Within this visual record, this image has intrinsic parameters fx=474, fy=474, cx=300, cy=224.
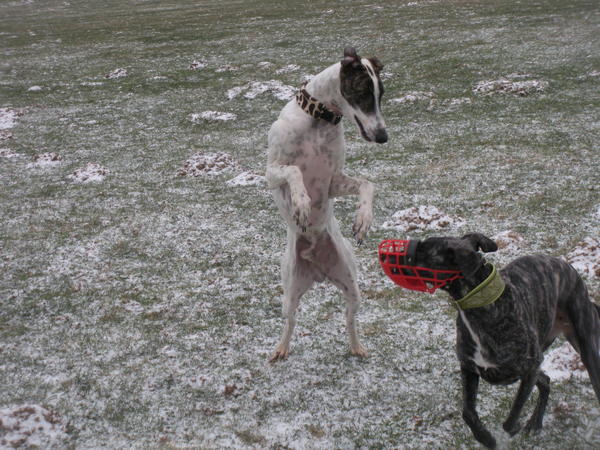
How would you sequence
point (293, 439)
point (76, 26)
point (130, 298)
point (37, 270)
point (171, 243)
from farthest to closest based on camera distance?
point (76, 26)
point (171, 243)
point (37, 270)
point (130, 298)
point (293, 439)

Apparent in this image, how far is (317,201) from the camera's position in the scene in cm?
467

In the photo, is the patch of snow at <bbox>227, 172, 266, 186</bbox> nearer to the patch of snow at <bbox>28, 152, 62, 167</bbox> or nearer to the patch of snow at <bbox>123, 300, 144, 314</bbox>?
the patch of snow at <bbox>123, 300, 144, 314</bbox>

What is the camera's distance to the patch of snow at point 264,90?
1507cm

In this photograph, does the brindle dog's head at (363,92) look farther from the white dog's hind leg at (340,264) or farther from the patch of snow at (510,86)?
the patch of snow at (510,86)

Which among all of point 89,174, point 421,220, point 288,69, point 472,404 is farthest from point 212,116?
point 472,404

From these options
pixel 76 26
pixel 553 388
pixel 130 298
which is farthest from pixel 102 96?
pixel 76 26

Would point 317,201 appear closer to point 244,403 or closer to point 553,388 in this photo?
point 244,403

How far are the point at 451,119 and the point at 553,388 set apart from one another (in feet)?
28.9

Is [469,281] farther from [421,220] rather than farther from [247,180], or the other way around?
[247,180]

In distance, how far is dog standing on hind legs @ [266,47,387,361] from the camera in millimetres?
4071

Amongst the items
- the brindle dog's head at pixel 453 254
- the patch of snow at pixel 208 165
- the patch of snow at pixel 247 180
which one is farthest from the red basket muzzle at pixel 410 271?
the patch of snow at pixel 208 165

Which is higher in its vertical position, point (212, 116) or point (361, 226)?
point (361, 226)

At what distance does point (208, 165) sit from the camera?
10.6m

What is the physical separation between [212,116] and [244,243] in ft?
23.6
